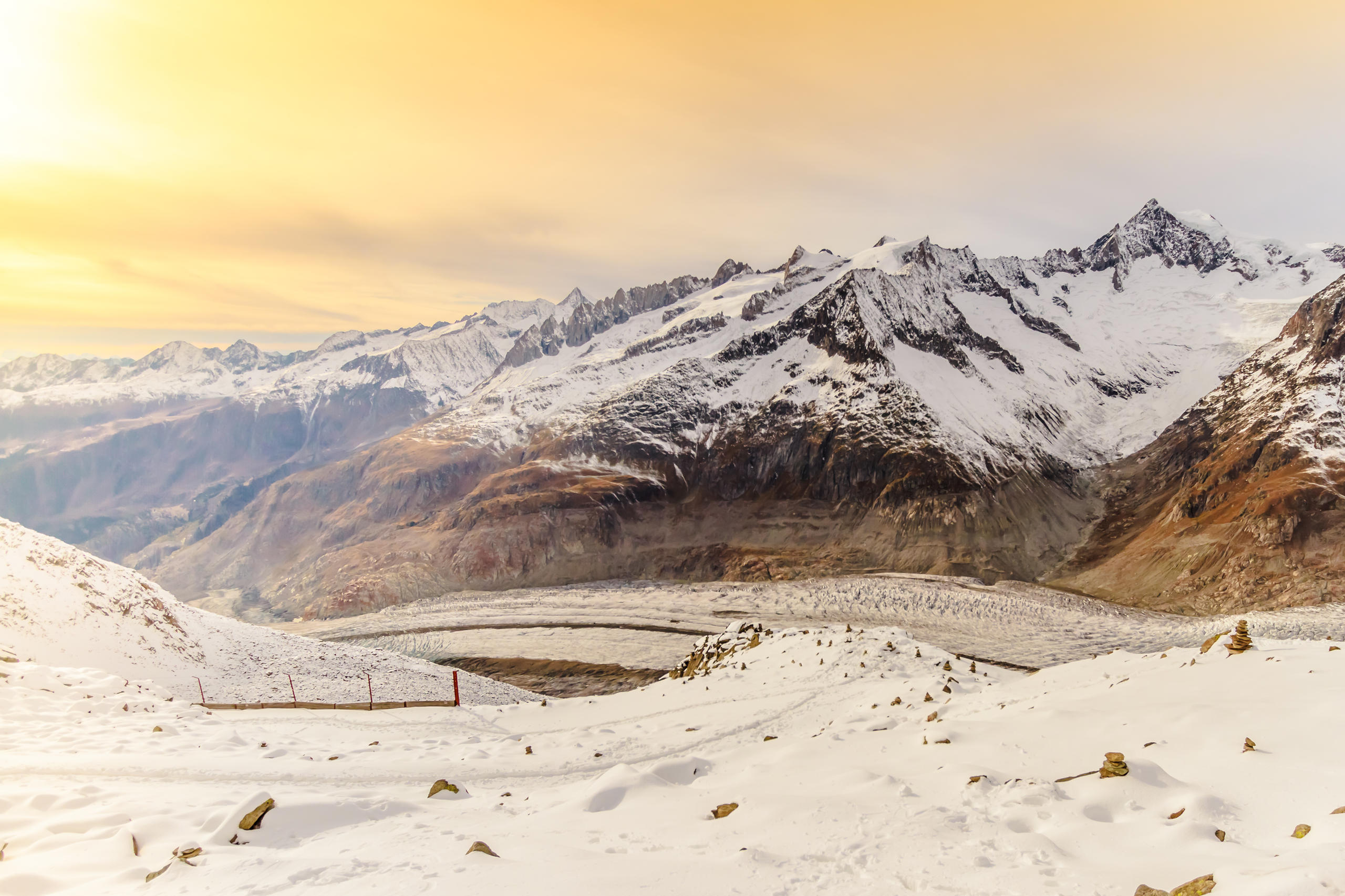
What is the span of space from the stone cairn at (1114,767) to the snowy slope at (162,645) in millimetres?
33865

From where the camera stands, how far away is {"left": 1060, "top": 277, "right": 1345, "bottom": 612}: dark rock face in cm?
6700

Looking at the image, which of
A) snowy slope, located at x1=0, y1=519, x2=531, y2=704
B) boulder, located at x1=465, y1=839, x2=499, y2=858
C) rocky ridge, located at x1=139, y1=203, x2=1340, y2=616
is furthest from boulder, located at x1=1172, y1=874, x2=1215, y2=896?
rocky ridge, located at x1=139, y1=203, x2=1340, y2=616

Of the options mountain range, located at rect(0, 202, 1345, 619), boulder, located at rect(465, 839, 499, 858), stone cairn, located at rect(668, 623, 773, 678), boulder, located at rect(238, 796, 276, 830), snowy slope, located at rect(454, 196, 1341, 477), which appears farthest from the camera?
snowy slope, located at rect(454, 196, 1341, 477)

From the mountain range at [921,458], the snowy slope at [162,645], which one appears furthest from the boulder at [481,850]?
the mountain range at [921,458]

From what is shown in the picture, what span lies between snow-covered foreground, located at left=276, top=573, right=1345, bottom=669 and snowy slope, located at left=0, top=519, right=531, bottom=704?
114 feet

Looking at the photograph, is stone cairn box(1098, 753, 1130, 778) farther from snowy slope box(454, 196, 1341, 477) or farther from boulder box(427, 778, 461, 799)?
snowy slope box(454, 196, 1341, 477)

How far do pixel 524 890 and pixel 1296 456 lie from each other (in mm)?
110479

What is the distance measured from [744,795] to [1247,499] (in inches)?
3869

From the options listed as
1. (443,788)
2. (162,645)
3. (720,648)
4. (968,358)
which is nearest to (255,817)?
(443,788)

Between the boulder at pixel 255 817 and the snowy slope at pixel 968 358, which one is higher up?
the snowy slope at pixel 968 358

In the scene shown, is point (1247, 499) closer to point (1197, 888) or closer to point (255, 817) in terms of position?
point (1197, 888)

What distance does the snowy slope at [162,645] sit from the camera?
2892 centimetres

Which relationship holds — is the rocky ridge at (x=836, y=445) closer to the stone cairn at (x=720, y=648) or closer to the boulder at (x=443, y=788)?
the stone cairn at (x=720, y=648)

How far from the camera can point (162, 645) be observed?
108 feet
